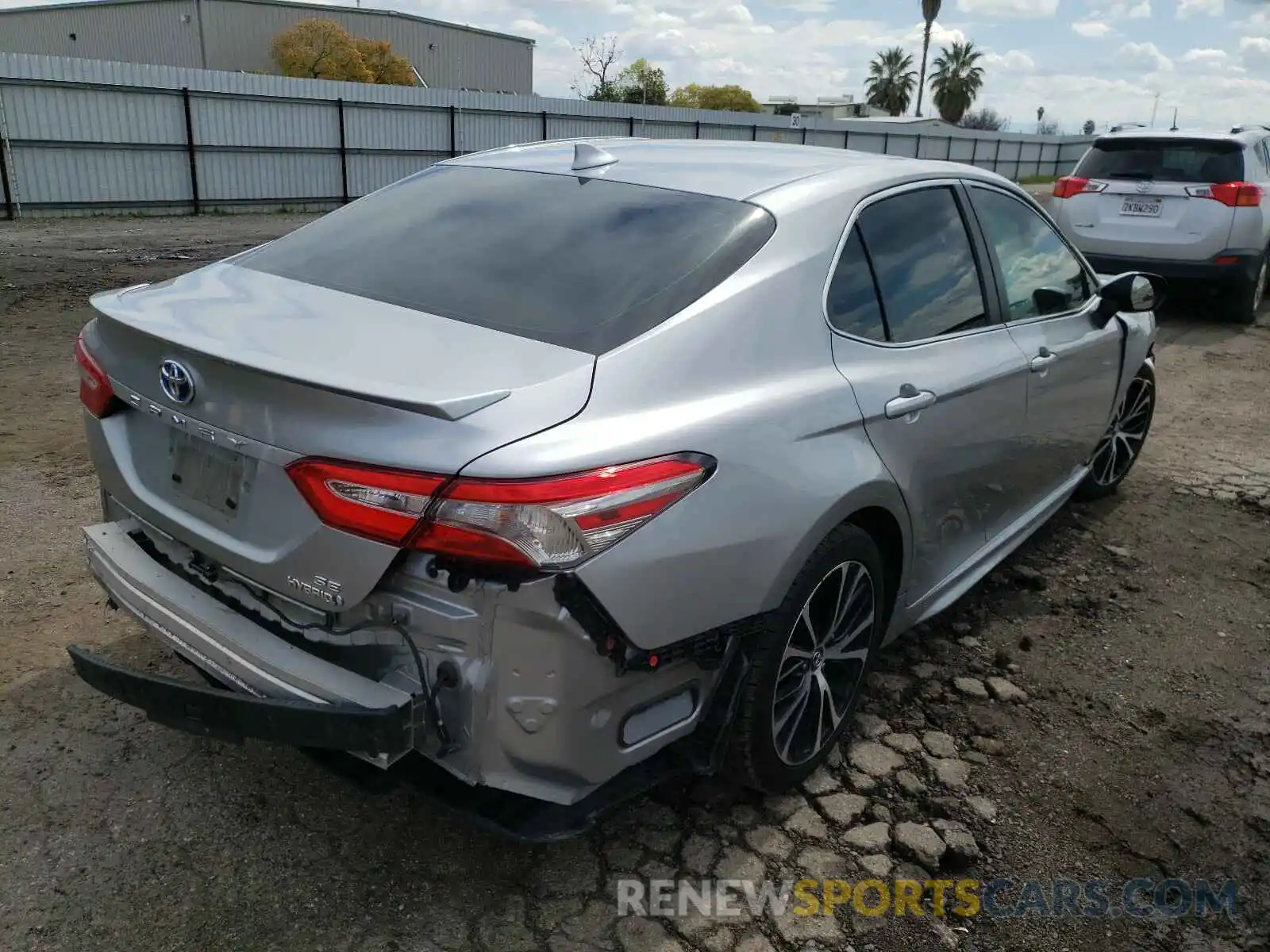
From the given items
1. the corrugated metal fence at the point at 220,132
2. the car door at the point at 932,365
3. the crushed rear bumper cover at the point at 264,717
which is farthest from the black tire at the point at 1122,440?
the corrugated metal fence at the point at 220,132

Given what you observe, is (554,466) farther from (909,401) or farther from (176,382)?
(909,401)

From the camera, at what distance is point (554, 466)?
1.95 metres

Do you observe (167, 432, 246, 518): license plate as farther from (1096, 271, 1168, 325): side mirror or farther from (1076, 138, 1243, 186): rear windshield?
(1076, 138, 1243, 186): rear windshield

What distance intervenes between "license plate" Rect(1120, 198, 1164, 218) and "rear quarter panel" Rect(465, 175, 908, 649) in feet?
26.4

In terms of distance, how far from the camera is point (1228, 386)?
784 cm

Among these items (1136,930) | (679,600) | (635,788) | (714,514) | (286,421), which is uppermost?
(286,421)

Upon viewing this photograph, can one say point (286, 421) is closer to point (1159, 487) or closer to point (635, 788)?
point (635, 788)

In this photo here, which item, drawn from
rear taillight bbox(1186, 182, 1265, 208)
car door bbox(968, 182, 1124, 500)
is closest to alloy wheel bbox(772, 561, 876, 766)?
car door bbox(968, 182, 1124, 500)

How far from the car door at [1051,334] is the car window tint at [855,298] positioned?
911 mm

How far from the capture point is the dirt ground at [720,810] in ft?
7.70

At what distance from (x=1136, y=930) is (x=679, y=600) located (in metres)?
1.42

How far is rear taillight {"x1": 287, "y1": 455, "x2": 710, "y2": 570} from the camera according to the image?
1.92 meters

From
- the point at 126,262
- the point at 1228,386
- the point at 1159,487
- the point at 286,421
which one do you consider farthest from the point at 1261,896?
the point at 126,262

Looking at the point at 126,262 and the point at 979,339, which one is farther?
the point at 126,262
